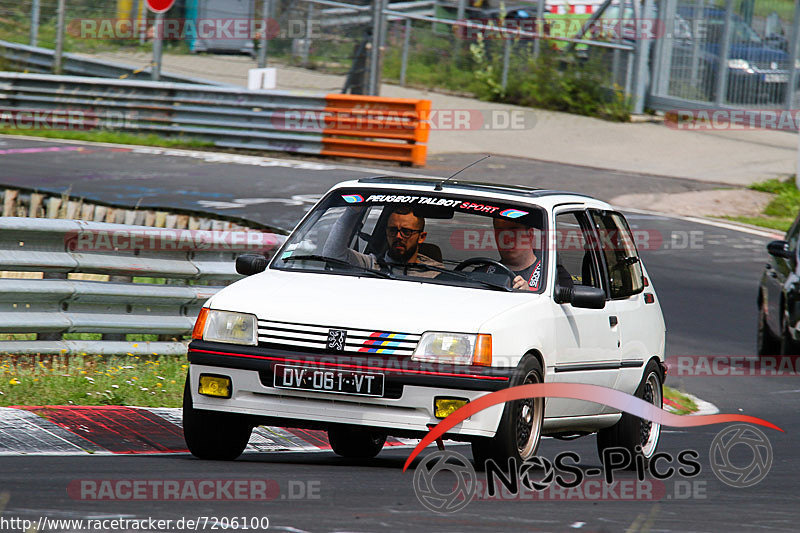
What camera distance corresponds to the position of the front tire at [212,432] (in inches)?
266

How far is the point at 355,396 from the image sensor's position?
6.44 metres

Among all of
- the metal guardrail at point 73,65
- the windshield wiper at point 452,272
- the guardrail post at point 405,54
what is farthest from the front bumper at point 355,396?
the guardrail post at point 405,54

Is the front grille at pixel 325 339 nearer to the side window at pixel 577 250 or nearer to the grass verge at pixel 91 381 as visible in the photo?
the side window at pixel 577 250

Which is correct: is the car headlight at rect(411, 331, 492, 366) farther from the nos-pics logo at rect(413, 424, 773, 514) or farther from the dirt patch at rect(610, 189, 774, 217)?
the dirt patch at rect(610, 189, 774, 217)

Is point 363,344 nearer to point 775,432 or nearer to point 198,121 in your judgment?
point 775,432

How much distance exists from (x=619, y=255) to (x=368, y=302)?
2.31 meters

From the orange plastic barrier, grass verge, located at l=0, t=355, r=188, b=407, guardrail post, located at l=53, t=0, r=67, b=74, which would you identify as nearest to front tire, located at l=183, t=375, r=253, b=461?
grass verge, located at l=0, t=355, r=188, b=407

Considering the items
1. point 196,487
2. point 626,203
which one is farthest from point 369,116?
point 196,487

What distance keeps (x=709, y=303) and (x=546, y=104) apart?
1570 centimetres

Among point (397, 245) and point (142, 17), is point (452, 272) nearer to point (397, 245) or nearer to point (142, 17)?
point (397, 245)

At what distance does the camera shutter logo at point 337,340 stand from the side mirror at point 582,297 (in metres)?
1.34

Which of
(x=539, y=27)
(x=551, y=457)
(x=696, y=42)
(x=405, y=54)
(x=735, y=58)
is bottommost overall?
(x=551, y=457)

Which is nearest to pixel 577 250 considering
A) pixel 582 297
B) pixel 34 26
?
pixel 582 297

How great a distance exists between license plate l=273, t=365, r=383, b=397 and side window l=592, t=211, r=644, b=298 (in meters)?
2.17
